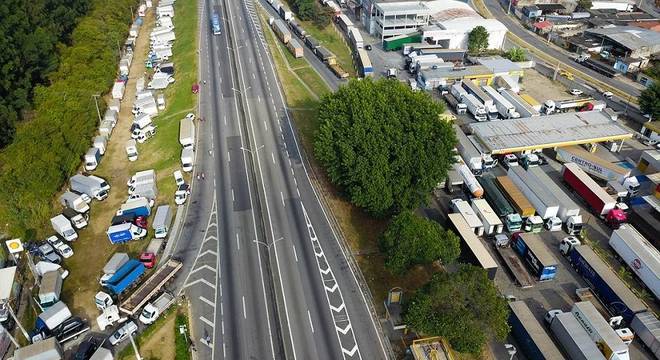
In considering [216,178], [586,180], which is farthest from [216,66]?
Result: [586,180]

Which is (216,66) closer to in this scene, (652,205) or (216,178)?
(216,178)

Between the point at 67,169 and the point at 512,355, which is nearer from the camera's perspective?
the point at 512,355

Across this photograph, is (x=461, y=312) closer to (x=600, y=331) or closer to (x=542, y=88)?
(x=600, y=331)

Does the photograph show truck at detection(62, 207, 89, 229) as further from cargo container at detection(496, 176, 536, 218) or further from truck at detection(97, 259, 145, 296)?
cargo container at detection(496, 176, 536, 218)

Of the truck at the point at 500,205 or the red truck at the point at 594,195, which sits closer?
the truck at the point at 500,205

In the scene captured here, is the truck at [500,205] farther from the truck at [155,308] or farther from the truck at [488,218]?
the truck at [155,308]

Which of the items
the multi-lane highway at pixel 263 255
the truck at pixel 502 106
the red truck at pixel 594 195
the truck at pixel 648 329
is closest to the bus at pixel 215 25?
the multi-lane highway at pixel 263 255

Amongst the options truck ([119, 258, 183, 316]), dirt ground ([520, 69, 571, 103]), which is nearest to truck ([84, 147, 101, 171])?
truck ([119, 258, 183, 316])
